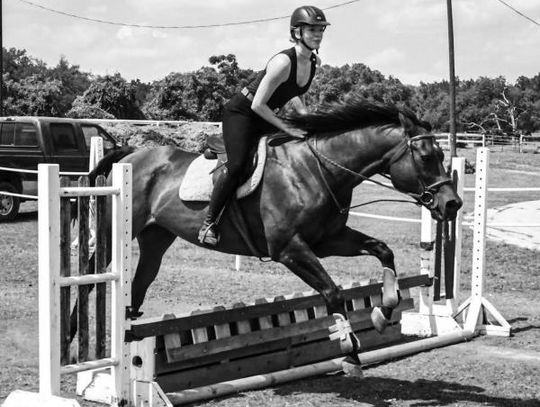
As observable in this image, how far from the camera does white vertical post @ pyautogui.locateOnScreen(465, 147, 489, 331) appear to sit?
321 inches

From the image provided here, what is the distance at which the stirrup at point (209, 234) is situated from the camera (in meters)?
6.35

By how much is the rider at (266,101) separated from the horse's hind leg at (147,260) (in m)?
0.71


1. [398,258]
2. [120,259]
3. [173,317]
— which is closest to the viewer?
[120,259]

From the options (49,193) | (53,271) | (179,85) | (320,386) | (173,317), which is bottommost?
(320,386)

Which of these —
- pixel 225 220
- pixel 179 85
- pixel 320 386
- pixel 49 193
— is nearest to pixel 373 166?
pixel 225 220

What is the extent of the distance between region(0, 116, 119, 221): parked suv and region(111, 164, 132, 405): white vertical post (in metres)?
13.0

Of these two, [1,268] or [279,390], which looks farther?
[1,268]

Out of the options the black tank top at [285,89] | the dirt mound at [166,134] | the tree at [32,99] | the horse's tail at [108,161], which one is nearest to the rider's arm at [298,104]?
the black tank top at [285,89]

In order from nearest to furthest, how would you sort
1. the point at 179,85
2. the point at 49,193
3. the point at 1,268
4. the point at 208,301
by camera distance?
the point at 49,193
the point at 208,301
the point at 1,268
the point at 179,85

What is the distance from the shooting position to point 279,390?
608 cm

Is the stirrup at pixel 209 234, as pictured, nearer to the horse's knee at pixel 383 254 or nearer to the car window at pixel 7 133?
the horse's knee at pixel 383 254

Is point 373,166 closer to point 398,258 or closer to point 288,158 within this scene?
point 288,158

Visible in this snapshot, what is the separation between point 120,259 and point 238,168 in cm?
135

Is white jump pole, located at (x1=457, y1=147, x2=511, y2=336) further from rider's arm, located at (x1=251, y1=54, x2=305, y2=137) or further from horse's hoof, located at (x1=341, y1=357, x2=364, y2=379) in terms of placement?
rider's arm, located at (x1=251, y1=54, x2=305, y2=137)
